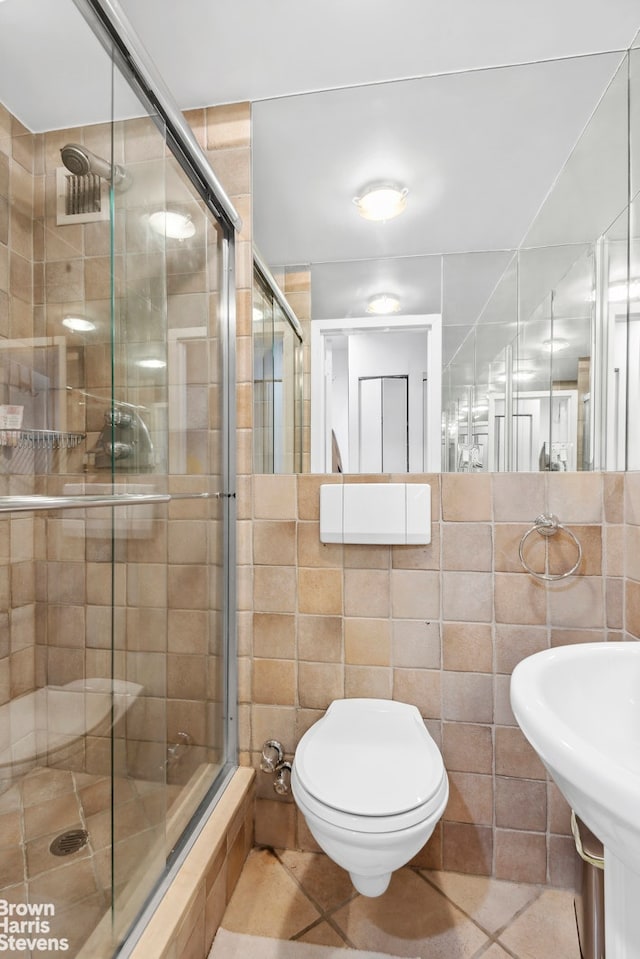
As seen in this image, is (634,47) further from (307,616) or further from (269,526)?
(307,616)

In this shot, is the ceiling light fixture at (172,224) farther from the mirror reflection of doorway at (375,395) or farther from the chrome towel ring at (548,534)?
the chrome towel ring at (548,534)

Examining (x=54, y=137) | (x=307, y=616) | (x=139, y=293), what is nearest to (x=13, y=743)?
(x=307, y=616)

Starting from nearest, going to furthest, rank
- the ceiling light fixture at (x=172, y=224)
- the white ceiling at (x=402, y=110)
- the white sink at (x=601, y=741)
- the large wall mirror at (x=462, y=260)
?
1. the white sink at (x=601, y=741)
2. the ceiling light fixture at (x=172, y=224)
3. the white ceiling at (x=402, y=110)
4. the large wall mirror at (x=462, y=260)

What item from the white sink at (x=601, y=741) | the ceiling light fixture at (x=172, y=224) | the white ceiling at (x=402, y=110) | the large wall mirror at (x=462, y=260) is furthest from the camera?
the large wall mirror at (x=462, y=260)

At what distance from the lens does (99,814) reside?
101 centimetres

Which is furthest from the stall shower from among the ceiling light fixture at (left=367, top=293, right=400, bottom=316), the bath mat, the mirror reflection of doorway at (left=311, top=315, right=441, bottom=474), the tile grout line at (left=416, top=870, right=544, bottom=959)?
the tile grout line at (left=416, top=870, right=544, bottom=959)

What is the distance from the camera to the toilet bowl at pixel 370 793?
1.03m

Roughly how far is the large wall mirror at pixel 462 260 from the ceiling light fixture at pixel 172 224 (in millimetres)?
319

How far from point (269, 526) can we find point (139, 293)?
78cm

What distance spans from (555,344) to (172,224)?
43.1 inches

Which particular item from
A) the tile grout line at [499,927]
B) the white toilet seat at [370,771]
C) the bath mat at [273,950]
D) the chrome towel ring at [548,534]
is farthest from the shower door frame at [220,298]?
the chrome towel ring at [548,534]

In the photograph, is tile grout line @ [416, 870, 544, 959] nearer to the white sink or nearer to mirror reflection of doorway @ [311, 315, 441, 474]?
the white sink

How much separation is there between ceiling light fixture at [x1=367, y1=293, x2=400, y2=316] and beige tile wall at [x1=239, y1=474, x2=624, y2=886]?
513 millimetres

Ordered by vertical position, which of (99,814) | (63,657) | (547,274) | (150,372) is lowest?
(99,814)
